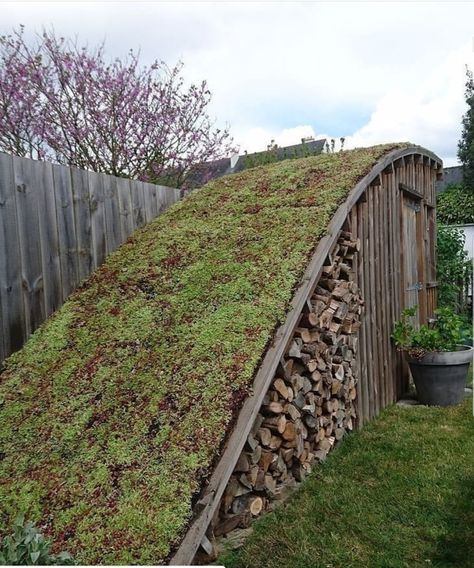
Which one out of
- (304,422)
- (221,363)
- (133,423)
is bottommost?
(304,422)

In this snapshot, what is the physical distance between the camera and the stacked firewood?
2709 mm

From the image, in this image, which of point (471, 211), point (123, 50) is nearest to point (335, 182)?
→ point (123, 50)

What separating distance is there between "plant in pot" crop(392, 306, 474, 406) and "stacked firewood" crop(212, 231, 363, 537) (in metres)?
1.13

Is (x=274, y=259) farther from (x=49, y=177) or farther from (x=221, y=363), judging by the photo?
(x=49, y=177)

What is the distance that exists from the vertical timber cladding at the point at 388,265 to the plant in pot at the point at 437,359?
7.4 inches

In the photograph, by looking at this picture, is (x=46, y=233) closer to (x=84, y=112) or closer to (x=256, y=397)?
(x=256, y=397)

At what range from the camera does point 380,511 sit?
9.24ft

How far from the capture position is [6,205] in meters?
3.30

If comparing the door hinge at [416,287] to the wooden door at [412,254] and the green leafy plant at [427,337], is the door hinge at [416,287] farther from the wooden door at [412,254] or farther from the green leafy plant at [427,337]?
the green leafy plant at [427,337]

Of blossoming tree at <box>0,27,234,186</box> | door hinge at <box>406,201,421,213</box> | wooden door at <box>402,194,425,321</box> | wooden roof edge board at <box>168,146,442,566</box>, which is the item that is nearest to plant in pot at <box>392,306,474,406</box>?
wooden door at <box>402,194,425,321</box>

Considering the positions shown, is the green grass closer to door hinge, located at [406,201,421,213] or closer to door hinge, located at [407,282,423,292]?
door hinge, located at [407,282,423,292]

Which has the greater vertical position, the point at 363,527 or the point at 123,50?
the point at 123,50

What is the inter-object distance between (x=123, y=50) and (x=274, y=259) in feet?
19.3

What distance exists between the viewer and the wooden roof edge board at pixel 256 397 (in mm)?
2072
